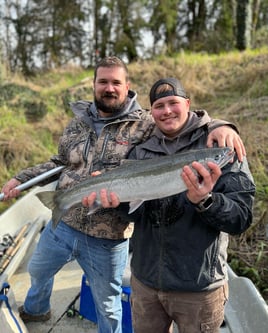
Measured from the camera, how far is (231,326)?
318 cm

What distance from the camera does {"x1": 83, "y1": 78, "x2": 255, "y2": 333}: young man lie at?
6.43ft

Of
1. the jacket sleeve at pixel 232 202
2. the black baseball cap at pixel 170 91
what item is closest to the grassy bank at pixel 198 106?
the jacket sleeve at pixel 232 202

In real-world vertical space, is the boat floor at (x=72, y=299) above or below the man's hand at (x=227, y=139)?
below

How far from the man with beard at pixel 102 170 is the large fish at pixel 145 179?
0.29 m

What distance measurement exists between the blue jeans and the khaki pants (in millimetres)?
475

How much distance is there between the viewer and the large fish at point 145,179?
6.50 ft

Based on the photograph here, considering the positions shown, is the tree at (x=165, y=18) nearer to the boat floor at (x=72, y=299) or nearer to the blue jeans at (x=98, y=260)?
the boat floor at (x=72, y=299)

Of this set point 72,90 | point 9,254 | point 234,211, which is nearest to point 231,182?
point 234,211

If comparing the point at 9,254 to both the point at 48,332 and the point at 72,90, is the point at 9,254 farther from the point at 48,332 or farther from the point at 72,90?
the point at 72,90

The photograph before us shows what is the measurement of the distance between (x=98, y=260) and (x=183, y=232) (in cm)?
93

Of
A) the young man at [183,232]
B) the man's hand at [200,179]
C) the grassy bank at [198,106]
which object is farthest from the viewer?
the grassy bank at [198,106]

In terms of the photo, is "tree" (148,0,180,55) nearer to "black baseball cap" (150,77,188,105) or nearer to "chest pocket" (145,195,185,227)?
"black baseball cap" (150,77,188,105)

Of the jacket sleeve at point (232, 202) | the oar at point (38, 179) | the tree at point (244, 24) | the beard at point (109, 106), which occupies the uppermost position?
the tree at point (244, 24)

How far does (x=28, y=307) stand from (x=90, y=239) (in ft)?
3.96
